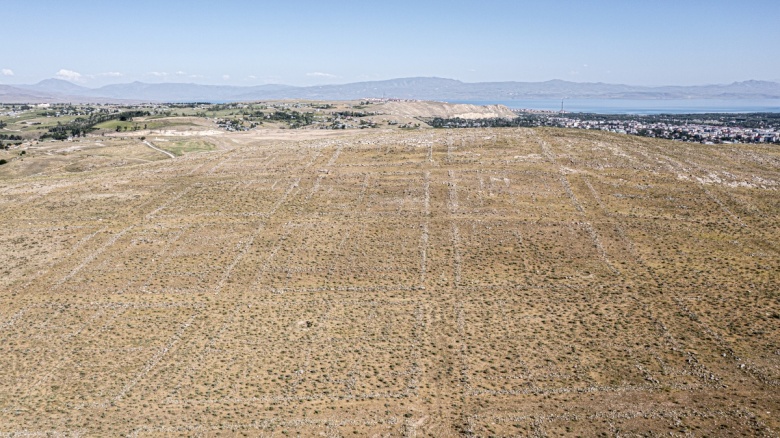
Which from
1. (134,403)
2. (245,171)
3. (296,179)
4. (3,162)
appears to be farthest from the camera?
(3,162)

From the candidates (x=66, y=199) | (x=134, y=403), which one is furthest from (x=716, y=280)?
(x=66, y=199)

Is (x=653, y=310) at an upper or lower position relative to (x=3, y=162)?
lower

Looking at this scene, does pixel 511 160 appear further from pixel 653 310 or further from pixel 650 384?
pixel 650 384

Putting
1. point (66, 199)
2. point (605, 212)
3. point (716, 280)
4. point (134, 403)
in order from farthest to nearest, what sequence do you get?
point (66, 199), point (605, 212), point (716, 280), point (134, 403)

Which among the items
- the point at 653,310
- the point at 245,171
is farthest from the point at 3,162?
the point at 653,310

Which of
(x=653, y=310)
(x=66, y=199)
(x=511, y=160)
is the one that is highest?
(x=511, y=160)

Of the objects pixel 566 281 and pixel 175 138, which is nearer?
pixel 566 281
